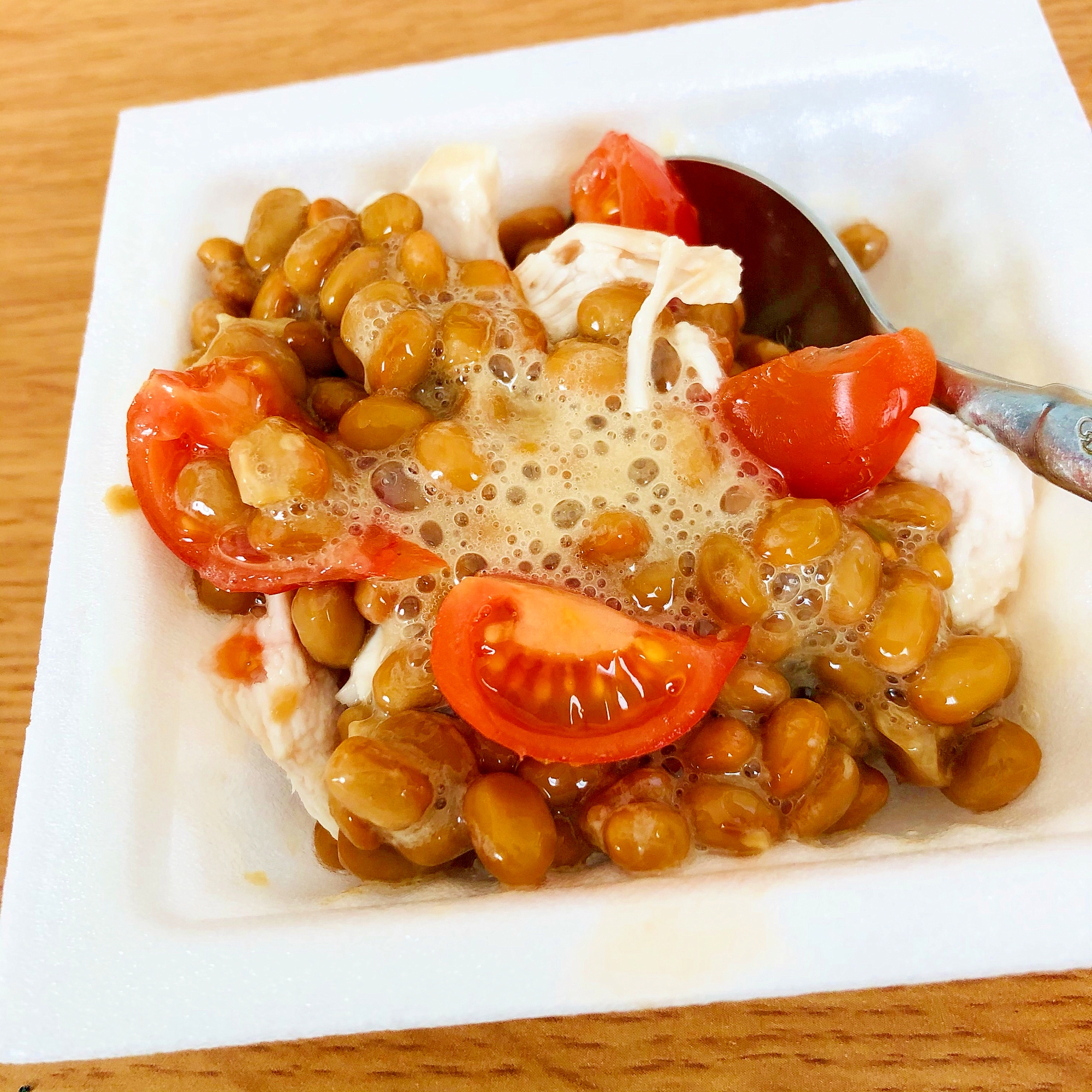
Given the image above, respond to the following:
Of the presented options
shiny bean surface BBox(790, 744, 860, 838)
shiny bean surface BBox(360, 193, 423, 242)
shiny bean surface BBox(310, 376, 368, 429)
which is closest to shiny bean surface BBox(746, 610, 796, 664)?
shiny bean surface BBox(790, 744, 860, 838)

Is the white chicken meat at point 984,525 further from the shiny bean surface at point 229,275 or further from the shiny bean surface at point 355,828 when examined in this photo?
the shiny bean surface at point 229,275

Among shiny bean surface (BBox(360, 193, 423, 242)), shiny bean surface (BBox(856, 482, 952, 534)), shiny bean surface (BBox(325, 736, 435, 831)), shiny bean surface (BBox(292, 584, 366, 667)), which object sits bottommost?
shiny bean surface (BBox(325, 736, 435, 831))

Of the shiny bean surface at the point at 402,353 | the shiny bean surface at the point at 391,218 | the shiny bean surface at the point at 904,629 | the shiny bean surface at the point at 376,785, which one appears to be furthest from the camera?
the shiny bean surface at the point at 391,218

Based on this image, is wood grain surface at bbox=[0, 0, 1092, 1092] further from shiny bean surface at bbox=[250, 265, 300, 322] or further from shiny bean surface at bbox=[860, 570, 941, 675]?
shiny bean surface at bbox=[250, 265, 300, 322]

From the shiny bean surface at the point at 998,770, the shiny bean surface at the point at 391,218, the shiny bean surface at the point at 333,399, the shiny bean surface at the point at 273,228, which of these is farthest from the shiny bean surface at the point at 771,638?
the shiny bean surface at the point at 273,228

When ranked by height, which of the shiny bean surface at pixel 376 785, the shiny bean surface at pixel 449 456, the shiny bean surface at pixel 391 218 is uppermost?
the shiny bean surface at pixel 391 218

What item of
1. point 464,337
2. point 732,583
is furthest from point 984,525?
point 464,337

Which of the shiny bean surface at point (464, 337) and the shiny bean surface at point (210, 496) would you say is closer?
the shiny bean surface at point (210, 496)

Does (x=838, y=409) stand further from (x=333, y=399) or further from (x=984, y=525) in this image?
(x=333, y=399)
